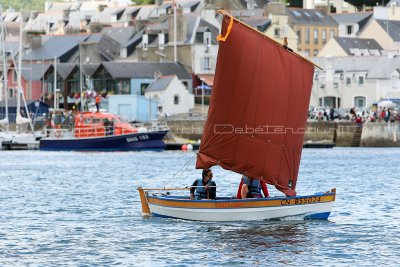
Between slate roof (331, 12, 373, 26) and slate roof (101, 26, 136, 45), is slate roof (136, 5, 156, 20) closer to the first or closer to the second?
slate roof (101, 26, 136, 45)

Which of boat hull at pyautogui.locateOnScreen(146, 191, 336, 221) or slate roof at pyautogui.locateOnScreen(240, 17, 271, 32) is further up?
slate roof at pyautogui.locateOnScreen(240, 17, 271, 32)

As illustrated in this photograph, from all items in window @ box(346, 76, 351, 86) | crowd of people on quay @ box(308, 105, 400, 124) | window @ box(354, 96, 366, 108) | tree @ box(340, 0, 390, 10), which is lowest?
crowd of people on quay @ box(308, 105, 400, 124)

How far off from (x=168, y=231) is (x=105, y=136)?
67544 mm

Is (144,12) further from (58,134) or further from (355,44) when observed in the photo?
(58,134)

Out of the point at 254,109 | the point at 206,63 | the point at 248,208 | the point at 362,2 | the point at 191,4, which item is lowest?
the point at 248,208

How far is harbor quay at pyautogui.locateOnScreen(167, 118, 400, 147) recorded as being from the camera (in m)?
118

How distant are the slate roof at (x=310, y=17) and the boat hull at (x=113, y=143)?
5832cm

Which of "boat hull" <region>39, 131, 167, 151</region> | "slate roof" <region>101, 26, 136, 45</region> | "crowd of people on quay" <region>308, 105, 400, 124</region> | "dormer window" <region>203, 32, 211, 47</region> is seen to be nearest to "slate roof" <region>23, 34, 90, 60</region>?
"slate roof" <region>101, 26, 136, 45</region>

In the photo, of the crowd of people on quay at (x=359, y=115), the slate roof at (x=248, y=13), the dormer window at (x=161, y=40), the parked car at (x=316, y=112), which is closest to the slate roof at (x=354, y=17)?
the slate roof at (x=248, y=13)

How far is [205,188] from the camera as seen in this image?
145 feet

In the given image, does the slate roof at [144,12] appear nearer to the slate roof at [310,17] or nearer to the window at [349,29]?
the slate roof at [310,17]

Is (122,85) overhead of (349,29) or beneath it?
beneath

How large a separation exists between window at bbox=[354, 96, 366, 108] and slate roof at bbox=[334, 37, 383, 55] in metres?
13.5

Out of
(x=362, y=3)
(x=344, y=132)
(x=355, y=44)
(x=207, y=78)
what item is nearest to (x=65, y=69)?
(x=207, y=78)
